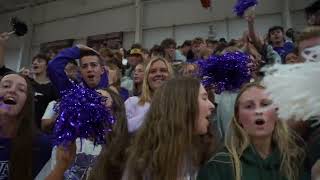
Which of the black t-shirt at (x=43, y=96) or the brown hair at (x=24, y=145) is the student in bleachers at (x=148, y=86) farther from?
the black t-shirt at (x=43, y=96)

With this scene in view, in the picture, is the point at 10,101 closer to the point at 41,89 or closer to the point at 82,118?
the point at 82,118

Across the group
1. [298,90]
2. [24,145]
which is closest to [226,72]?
[24,145]

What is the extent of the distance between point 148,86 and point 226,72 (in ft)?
1.90

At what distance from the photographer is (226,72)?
8.99ft

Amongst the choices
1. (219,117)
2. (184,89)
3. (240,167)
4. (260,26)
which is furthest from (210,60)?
(260,26)

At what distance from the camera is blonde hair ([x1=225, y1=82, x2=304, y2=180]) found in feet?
5.74

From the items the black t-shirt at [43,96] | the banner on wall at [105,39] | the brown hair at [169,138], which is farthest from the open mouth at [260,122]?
the banner on wall at [105,39]

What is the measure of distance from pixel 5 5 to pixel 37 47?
2131mm

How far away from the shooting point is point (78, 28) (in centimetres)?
1180

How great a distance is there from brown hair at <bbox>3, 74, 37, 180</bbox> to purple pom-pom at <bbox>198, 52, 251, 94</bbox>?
129 cm

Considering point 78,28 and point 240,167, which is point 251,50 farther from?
point 78,28

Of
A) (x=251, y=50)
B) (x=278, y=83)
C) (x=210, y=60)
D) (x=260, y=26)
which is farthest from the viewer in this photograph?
(x=260, y=26)

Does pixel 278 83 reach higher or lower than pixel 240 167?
higher

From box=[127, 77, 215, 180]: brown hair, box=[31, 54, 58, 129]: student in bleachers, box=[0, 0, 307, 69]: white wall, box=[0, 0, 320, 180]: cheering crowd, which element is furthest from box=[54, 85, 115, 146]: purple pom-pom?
box=[0, 0, 307, 69]: white wall
